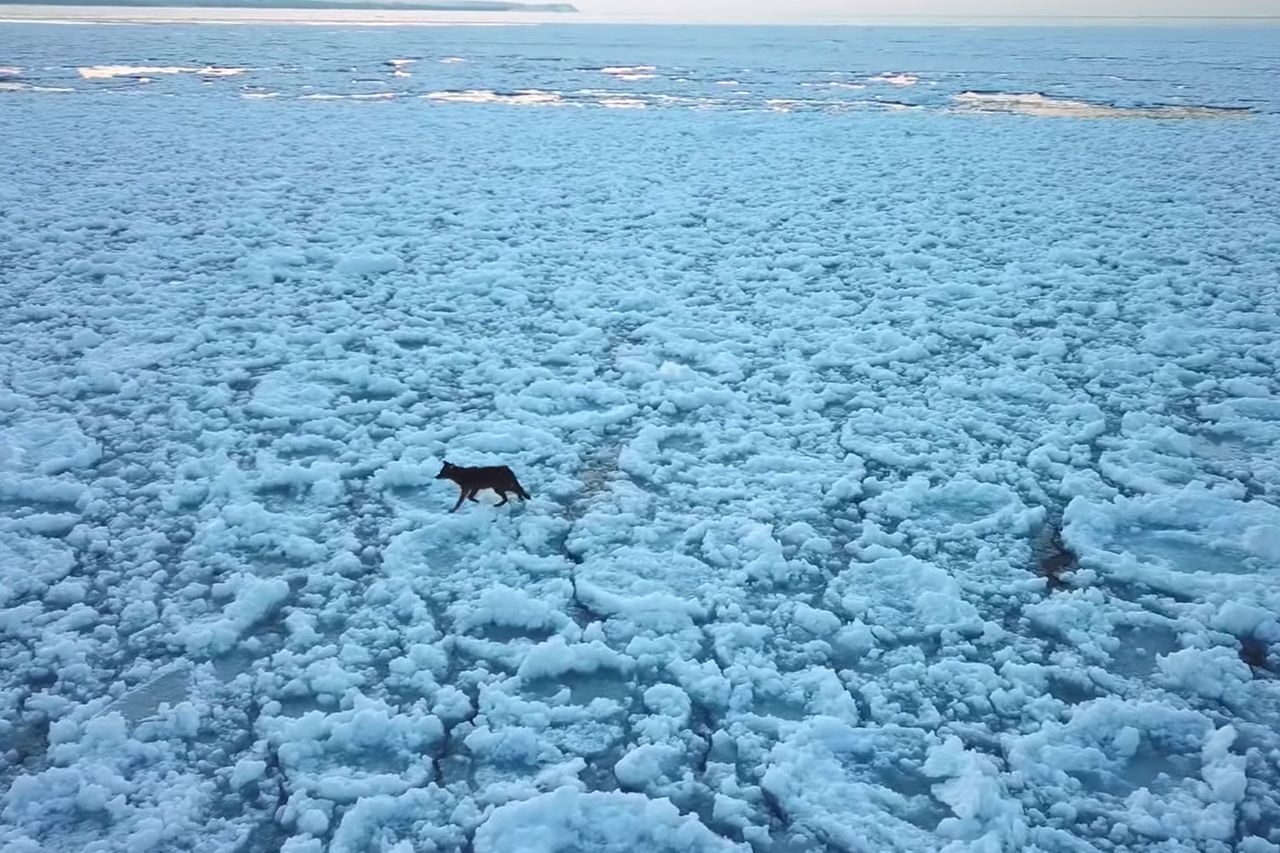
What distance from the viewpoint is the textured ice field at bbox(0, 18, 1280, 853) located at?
8.93 feet

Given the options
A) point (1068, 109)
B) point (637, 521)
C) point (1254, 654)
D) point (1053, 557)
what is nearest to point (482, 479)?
point (637, 521)

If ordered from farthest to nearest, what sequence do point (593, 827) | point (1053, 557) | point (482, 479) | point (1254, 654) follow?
point (482, 479) → point (1053, 557) → point (1254, 654) → point (593, 827)

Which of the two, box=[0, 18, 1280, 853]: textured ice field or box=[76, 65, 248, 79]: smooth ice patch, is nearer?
box=[0, 18, 1280, 853]: textured ice field

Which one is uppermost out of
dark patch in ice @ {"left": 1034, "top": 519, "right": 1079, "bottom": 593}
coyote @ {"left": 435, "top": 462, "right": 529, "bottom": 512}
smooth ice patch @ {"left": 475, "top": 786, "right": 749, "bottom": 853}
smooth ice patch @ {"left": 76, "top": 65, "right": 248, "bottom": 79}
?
smooth ice patch @ {"left": 76, "top": 65, "right": 248, "bottom": 79}

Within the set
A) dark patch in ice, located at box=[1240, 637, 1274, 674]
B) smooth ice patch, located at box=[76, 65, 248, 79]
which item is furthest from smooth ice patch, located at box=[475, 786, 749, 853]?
smooth ice patch, located at box=[76, 65, 248, 79]

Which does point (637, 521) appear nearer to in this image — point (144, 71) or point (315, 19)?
point (144, 71)

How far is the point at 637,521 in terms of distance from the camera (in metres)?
4.10

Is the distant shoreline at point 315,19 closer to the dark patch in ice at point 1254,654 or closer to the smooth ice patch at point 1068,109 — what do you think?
the smooth ice patch at point 1068,109

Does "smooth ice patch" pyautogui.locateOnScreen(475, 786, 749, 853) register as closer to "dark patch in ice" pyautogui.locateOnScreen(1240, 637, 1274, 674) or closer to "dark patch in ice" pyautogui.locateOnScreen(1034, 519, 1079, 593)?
"dark patch in ice" pyautogui.locateOnScreen(1034, 519, 1079, 593)

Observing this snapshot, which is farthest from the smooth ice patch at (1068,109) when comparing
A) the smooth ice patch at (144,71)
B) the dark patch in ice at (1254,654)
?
the smooth ice patch at (144,71)

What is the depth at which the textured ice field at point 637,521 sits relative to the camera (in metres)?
2.72

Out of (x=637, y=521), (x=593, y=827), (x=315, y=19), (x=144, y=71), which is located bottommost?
(x=593, y=827)

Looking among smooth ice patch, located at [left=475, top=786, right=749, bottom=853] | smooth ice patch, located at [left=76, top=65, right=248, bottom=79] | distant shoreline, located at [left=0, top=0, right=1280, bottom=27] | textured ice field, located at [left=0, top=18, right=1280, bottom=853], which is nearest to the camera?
smooth ice patch, located at [left=475, top=786, right=749, bottom=853]

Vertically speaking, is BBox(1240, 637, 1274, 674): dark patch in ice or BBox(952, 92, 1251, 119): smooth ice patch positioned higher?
Answer: BBox(952, 92, 1251, 119): smooth ice patch
